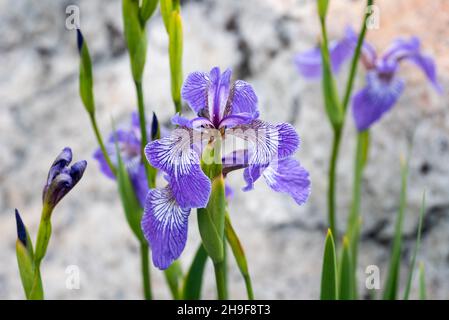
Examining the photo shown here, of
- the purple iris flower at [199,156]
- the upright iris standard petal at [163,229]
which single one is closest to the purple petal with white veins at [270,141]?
the purple iris flower at [199,156]

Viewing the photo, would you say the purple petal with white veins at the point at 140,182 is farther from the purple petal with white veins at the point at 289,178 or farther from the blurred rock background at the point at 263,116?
the blurred rock background at the point at 263,116

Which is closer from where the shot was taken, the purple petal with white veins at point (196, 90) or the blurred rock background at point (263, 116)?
the purple petal with white veins at point (196, 90)

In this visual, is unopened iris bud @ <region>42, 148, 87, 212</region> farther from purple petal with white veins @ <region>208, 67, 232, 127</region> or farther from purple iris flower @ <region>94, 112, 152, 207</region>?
purple iris flower @ <region>94, 112, 152, 207</region>

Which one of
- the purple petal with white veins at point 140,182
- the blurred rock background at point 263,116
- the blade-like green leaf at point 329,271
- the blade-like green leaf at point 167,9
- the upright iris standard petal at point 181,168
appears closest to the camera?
the upright iris standard petal at point 181,168

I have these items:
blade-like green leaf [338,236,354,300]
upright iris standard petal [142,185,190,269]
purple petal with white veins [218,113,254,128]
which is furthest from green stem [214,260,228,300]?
blade-like green leaf [338,236,354,300]

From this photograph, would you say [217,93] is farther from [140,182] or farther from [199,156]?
[140,182]
